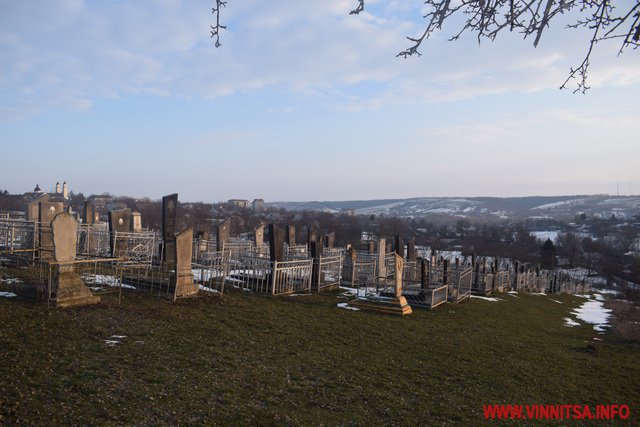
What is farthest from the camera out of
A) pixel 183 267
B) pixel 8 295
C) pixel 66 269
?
pixel 183 267

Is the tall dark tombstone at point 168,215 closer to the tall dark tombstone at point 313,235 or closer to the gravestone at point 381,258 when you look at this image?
the tall dark tombstone at point 313,235

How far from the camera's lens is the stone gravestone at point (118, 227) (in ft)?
52.0

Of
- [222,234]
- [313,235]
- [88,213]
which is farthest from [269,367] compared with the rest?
[88,213]

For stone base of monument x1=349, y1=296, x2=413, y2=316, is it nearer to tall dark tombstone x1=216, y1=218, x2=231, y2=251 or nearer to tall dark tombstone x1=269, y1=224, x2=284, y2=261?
tall dark tombstone x1=269, y1=224, x2=284, y2=261

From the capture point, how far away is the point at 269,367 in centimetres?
734

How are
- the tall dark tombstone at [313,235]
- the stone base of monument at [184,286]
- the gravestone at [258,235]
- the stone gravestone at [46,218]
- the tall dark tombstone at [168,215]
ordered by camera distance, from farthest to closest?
1. the gravestone at [258,235]
2. the tall dark tombstone at [313,235]
3. the tall dark tombstone at [168,215]
4. the stone gravestone at [46,218]
5. the stone base of monument at [184,286]

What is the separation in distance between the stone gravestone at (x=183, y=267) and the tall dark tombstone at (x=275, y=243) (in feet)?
11.6

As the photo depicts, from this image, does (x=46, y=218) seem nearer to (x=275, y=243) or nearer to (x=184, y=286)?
(x=184, y=286)

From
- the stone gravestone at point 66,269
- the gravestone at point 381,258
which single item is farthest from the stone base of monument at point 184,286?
the gravestone at point 381,258

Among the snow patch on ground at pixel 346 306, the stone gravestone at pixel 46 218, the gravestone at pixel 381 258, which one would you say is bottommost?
the snow patch on ground at pixel 346 306

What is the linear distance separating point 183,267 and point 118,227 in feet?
25.8

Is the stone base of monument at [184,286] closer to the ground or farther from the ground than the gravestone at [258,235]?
closer to the ground

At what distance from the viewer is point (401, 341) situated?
10383 millimetres

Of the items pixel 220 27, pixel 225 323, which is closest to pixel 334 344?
pixel 225 323
